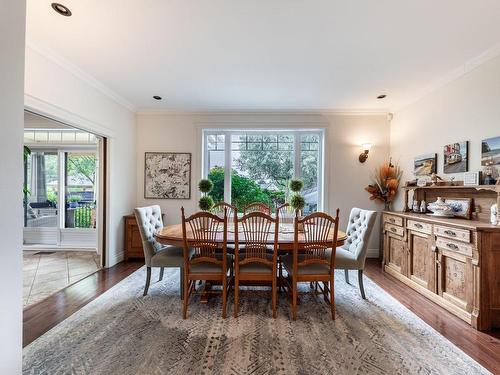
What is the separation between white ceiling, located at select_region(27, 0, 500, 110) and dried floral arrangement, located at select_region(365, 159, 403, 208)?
1.24 meters

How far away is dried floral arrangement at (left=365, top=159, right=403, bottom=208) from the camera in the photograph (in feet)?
13.4

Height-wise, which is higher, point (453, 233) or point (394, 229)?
point (453, 233)

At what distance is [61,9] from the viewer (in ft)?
6.56

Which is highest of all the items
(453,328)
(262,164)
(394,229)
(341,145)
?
(341,145)

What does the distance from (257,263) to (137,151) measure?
346 centimetres

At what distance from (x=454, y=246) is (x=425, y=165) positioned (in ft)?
4.96

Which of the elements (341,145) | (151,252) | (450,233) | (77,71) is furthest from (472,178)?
(77,71)

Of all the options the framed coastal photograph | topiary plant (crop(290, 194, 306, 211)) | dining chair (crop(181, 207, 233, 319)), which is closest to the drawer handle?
the framed coastal photograph

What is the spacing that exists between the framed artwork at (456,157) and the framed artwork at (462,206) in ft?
1.19

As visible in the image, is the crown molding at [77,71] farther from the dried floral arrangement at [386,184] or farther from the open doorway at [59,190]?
the dried floral arrangement at [386,184]

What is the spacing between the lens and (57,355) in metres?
1.80

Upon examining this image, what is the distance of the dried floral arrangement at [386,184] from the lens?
13.4ft

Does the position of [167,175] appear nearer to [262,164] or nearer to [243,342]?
[262,164]

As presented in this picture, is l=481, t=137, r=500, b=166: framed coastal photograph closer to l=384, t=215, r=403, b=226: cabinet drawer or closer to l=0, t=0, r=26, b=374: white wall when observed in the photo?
l=384, t=215, r=403, b=226: cabinet drawer
